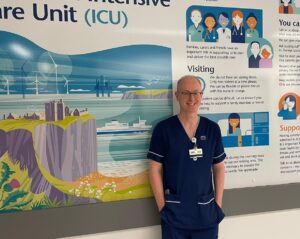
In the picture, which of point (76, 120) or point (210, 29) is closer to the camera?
point (76, 120)

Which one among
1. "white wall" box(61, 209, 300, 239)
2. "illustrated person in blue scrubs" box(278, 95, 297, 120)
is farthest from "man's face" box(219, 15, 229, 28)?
"white wall" box(61, 209, 300, 239)

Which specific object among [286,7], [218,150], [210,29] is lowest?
[218,150]

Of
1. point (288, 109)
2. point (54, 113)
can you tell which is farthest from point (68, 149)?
point (288, 109)

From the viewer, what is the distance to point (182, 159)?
68.7 inches

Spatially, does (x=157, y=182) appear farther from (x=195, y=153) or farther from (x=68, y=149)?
(x=68, y=149)

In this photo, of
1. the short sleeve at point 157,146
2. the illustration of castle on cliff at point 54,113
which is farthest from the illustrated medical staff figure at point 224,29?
the illustration of castle on cliff at point 54,113

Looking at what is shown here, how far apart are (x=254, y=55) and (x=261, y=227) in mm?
1052

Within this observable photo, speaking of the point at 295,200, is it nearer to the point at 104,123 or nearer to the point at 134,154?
the point at 134,154

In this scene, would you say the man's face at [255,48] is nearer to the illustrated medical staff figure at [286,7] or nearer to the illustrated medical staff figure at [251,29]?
the illustrated medical staff figure at [251,29]

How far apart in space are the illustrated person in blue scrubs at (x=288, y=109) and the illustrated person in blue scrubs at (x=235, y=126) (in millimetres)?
287

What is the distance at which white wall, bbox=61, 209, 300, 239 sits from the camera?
2041 millimetres

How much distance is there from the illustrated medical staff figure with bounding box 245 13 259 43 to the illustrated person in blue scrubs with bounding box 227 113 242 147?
455 millimetres

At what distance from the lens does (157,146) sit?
178cm

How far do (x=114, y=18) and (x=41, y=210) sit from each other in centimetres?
106
